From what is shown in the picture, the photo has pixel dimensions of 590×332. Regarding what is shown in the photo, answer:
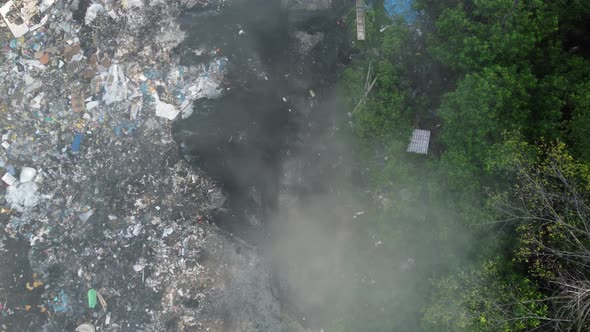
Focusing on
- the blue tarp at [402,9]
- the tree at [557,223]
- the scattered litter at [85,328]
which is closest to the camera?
the tree at [557,223]

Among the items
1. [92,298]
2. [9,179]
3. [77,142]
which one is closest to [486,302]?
[92,298]

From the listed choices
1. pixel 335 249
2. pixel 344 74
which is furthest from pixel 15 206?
pixel 344 74

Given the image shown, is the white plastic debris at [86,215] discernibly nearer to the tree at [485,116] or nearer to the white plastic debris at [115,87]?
the white plastic debris at [115,87]

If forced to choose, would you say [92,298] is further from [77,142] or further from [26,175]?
[77,142]

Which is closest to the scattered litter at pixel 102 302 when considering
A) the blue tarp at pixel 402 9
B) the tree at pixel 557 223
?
the tree at pixel 557 223

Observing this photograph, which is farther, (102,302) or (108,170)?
(108,170)
